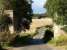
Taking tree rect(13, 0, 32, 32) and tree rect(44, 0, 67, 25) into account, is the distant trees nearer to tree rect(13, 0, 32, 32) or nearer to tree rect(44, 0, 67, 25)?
tree rect(13, 0, 32, 32)

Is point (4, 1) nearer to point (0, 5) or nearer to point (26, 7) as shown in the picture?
point (0, 5)

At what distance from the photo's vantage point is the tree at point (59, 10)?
31361 millimetres

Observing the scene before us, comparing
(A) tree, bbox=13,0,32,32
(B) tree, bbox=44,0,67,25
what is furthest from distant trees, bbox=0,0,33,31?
(B) tree, bbox=44,0,67,25

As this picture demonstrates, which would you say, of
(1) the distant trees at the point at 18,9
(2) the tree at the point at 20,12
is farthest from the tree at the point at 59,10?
(2) the tree at the point at 20,12

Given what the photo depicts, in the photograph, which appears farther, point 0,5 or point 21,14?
point 21,14

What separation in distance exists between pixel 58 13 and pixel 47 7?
11.9 ft

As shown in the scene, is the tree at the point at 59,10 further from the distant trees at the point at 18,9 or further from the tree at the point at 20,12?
A: the tree at the point at 20,12

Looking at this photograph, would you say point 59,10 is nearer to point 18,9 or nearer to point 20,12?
point 18,9

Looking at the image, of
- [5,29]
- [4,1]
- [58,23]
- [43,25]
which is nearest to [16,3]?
[4,1]

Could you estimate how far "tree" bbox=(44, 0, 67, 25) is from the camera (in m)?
31.4

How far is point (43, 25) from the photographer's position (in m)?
59.2

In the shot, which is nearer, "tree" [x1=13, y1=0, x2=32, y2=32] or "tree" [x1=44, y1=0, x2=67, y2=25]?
"tree" [x1=44, y1=0, x2=67, y2=25]

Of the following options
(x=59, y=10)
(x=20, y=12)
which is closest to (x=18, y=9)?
(x=20, y=12)

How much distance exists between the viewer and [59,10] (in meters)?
32.1
